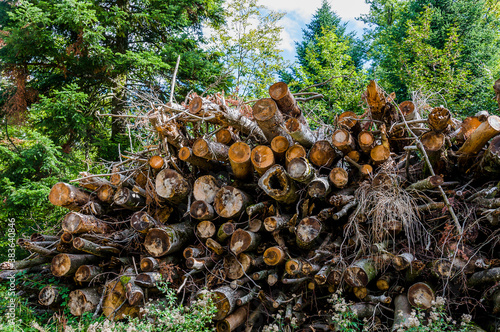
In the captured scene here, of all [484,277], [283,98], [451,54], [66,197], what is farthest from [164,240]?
[451,54]

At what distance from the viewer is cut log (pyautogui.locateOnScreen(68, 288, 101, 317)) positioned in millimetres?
3561

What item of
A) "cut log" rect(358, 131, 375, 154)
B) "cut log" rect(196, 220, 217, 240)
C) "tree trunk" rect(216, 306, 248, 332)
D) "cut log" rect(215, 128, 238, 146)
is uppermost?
"cut log" rect(358, 131, 375, 154)

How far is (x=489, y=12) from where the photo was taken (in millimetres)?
10055

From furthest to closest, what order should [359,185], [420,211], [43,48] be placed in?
[43,48], [359,185], [420,211]

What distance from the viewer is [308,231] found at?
3.13 meters

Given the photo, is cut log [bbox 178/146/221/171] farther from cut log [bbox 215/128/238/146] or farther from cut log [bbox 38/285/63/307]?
cut log [bbox 38/285/63/307]

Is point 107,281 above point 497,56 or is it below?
below

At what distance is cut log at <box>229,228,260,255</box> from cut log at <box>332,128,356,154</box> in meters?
1.26

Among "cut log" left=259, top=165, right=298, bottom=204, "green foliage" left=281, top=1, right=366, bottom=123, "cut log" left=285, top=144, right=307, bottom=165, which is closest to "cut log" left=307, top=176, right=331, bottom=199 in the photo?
"cut log" left=259, top=165, right=298, bottom=204

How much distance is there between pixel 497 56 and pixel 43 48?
12.3 m

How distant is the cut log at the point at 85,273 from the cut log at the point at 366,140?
327 cm

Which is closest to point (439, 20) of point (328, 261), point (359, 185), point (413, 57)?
point (413, 57)

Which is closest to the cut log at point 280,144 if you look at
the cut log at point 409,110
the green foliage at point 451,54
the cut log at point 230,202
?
the cut log at point 230,202

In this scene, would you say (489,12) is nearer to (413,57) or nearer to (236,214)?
(413,57)
